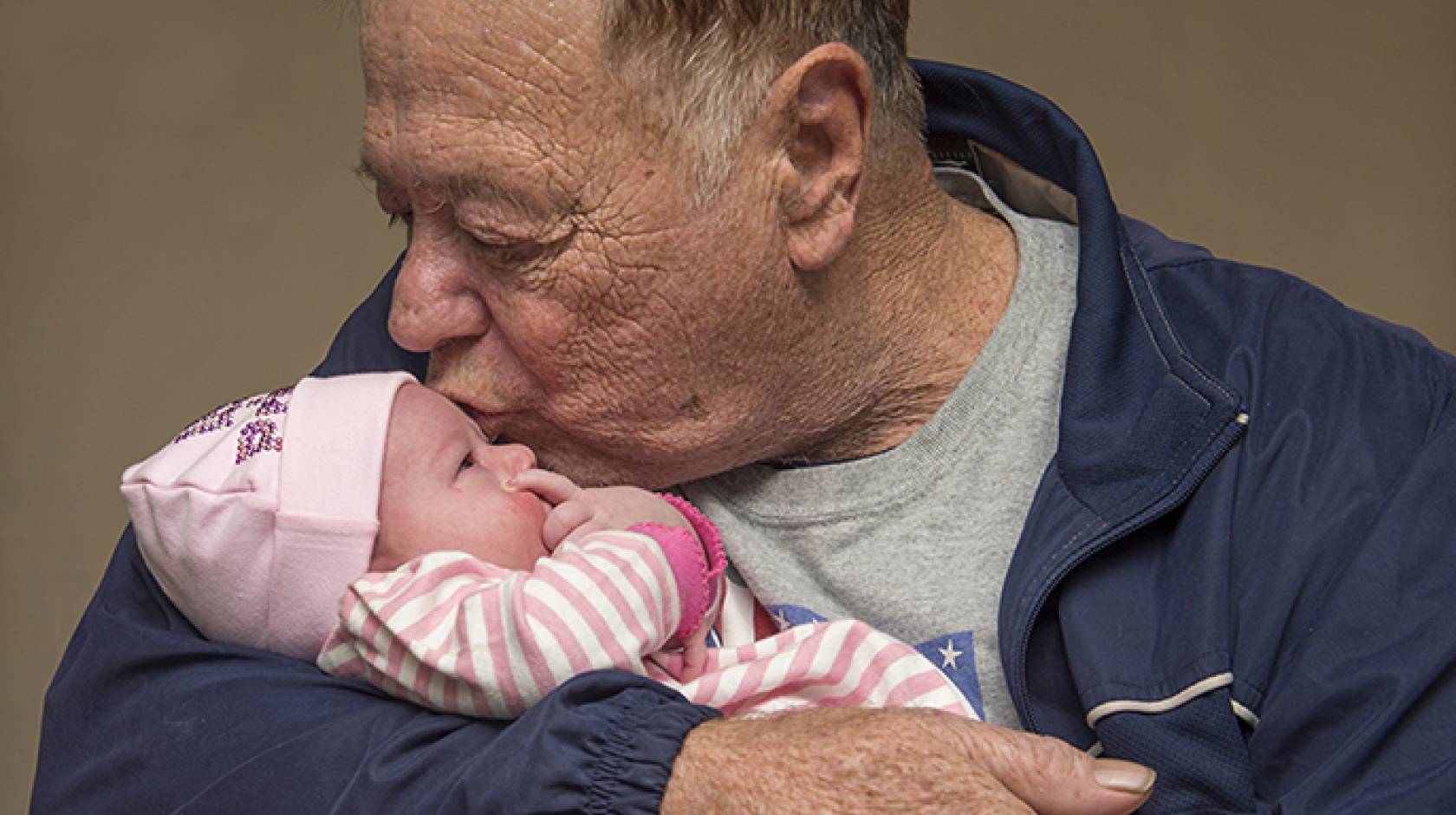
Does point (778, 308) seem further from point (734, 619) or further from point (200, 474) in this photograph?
point (200, 474)

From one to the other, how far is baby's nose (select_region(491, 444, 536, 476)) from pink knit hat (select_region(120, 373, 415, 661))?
5.1 inches

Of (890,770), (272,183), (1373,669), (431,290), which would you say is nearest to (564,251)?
(431,290)

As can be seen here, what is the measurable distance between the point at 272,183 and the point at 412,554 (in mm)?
1815

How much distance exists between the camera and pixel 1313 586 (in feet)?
5.07

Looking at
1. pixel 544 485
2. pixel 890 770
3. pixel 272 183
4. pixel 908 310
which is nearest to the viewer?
pixel 890 770

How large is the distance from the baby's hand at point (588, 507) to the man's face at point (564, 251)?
54mm

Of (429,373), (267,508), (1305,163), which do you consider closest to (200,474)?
(267,508)

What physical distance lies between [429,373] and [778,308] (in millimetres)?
398

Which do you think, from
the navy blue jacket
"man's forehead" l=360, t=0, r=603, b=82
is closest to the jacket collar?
the navy blue jacket

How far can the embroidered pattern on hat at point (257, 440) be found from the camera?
1.67 m

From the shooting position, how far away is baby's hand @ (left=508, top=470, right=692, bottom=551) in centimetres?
170

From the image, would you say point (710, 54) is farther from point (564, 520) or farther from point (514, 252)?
point (564, 520)

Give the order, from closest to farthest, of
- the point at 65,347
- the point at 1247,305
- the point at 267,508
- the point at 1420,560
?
the point at 1420,560 < the point at 267,508 < the point at 1247,305 < the point at 65,347

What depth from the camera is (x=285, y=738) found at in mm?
1573
